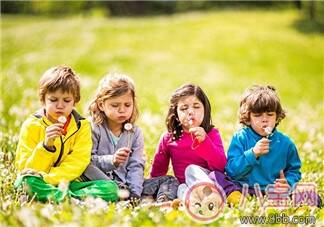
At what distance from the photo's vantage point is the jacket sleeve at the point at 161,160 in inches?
280

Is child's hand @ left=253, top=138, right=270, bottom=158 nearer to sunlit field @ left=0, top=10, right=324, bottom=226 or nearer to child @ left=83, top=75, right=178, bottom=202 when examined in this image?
sunlit field @ left=0, top=10, right=324, bottom=226

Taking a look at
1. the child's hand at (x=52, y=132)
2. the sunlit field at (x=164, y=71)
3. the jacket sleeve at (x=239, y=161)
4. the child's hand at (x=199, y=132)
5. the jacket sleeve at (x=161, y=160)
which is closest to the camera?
the sunlit field at (x=164, y=71)

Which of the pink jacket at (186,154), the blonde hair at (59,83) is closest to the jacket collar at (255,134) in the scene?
the pink jacket at (186,154)

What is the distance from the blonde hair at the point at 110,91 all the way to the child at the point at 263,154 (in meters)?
1.19

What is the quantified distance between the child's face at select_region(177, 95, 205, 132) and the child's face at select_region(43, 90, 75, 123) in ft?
3.83

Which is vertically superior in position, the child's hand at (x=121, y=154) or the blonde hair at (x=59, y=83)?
the blonde hair at (x=59, y=83)

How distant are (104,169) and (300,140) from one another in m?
4.93

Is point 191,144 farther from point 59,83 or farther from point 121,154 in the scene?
point 59,83

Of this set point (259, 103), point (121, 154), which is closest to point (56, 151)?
point (121, 154)

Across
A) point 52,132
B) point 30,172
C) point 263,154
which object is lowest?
point 30,172

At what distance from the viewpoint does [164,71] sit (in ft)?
82.9

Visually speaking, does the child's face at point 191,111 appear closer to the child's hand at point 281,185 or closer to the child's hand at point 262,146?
the child's hand at point 262,146

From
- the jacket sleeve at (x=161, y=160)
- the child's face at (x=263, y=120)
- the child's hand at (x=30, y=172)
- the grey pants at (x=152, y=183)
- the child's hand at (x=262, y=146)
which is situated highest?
the child's face at (x=263, y=120)

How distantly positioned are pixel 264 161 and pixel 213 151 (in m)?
0.64
